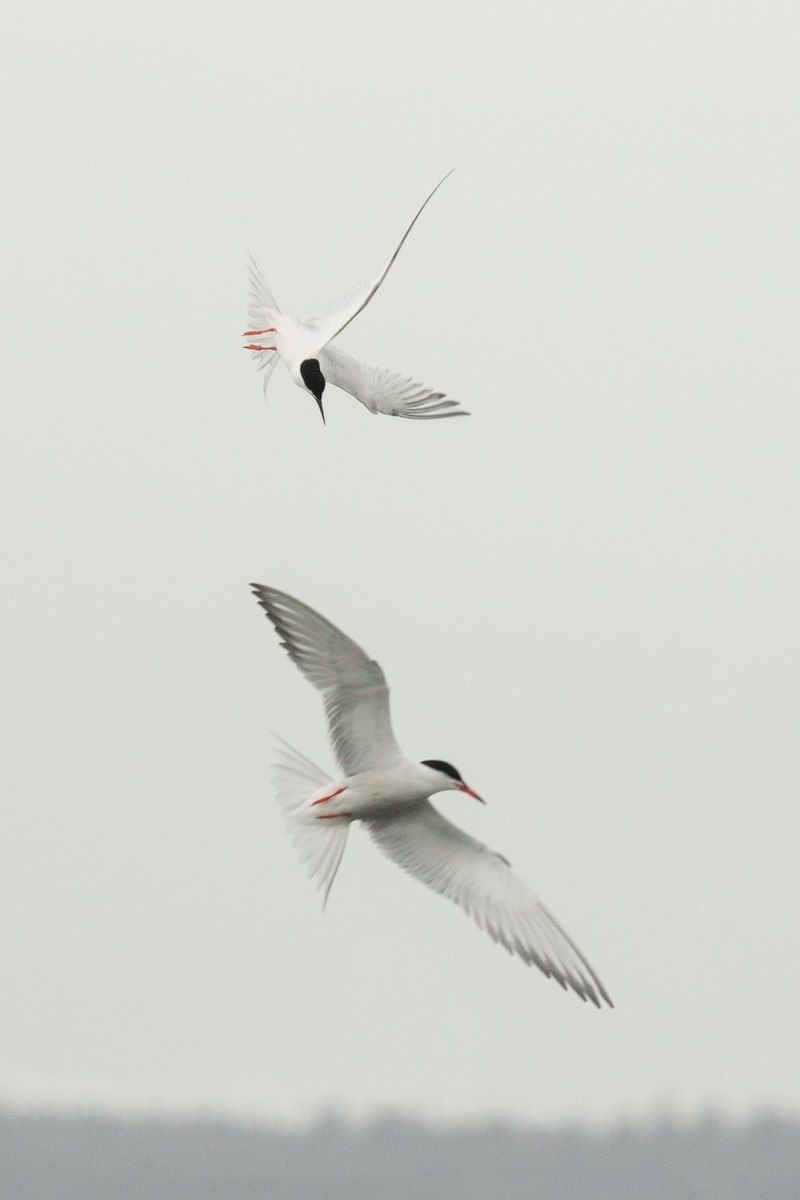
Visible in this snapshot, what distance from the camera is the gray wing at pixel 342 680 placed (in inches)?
487

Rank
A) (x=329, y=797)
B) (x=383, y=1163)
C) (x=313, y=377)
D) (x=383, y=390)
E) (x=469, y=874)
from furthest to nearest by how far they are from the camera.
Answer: (x=383, y=1163)
(x=383, y=390)
(x=313, y=377)
(x=469, y=874)
(x=329, y=797)

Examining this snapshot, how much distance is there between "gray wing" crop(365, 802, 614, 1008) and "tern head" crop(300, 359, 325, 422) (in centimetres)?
251

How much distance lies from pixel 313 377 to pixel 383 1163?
156532mm

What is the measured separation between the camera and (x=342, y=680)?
41.8ft

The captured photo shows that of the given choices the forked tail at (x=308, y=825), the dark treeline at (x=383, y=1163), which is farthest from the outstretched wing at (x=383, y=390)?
the dark treeline at (x=383, y=1163)

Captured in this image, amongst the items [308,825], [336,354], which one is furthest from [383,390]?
[308,825]

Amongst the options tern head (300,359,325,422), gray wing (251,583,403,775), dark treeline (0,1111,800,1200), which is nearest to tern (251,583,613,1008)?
gray wing (251,583,403,775)

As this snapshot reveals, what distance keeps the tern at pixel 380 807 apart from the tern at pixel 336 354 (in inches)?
98.5

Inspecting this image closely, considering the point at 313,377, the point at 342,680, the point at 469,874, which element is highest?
the point at 313,377

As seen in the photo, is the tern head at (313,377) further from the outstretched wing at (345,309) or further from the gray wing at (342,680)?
the gray wing at (342,680)

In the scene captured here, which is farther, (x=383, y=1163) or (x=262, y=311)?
(x=383, y=1163)

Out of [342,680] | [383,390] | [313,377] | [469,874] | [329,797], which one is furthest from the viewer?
[383,390]

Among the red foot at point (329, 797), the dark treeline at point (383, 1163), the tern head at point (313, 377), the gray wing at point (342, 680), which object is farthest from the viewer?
the dark treeline at point (383, 1163)

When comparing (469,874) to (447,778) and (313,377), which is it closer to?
(447,778)
